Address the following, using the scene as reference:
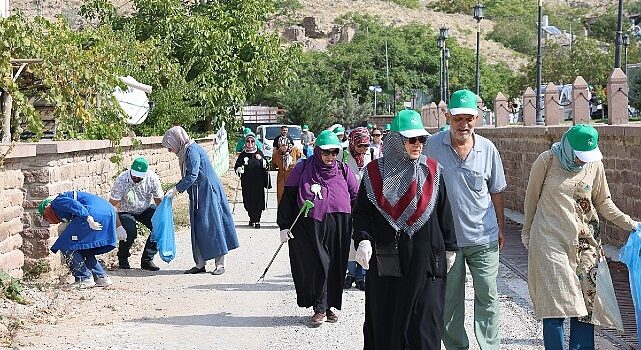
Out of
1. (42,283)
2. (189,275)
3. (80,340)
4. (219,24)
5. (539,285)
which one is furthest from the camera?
(219,24)

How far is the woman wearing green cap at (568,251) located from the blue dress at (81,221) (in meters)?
4.84

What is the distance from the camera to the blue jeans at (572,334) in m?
6.77

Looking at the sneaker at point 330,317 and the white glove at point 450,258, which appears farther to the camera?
the sneaker at point 330,317

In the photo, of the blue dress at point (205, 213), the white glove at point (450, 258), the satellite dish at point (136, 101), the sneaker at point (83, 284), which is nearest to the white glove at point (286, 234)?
the sneaker at point (83, 284)

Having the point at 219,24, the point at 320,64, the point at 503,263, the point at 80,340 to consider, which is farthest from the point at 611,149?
the point at 320,64

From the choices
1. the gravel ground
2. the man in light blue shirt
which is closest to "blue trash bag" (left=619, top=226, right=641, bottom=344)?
the man in light blue shirt

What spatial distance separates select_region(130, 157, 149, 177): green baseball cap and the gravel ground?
113cm

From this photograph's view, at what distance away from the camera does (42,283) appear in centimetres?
1045

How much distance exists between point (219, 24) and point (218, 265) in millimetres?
17564

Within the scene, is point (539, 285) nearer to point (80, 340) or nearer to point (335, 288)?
point (335, 288)

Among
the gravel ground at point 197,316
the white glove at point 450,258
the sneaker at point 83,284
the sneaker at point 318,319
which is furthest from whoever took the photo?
the sneaker at point 83,284

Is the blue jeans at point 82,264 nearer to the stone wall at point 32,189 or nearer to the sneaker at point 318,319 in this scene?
the stone wall at point 32,189

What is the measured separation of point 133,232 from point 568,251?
21.5ft

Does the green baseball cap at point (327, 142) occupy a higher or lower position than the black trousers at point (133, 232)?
higher
